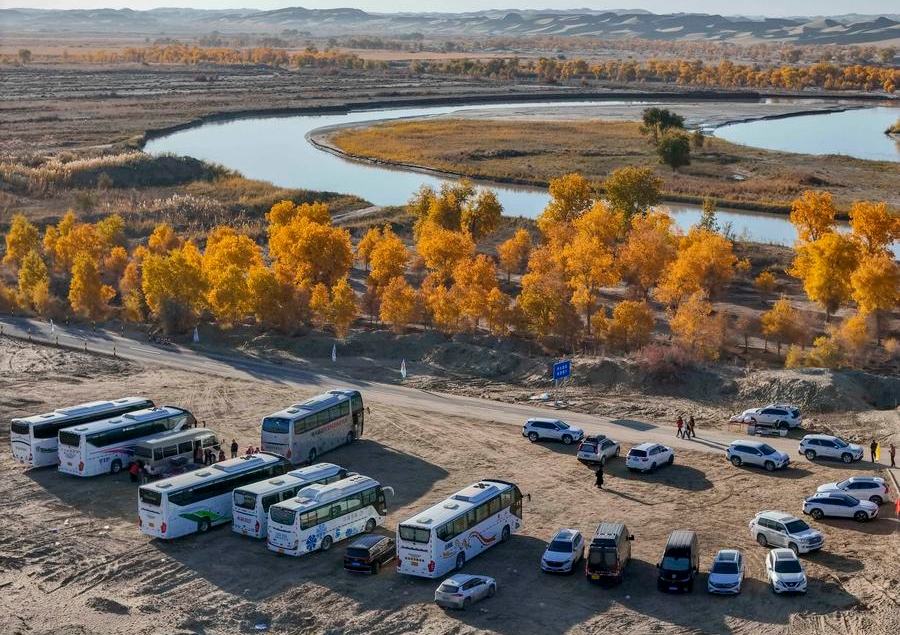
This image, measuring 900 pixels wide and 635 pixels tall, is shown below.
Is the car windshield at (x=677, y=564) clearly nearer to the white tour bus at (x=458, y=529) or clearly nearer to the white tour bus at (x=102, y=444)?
the white tour bus at (x=458, y=529)

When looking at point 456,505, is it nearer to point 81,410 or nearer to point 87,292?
point 81,410

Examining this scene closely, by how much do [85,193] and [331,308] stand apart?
42.8 m

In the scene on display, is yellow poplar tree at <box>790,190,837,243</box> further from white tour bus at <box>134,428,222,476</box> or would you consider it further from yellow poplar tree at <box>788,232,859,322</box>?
white tour bus at <box>134,428,222,476</box>

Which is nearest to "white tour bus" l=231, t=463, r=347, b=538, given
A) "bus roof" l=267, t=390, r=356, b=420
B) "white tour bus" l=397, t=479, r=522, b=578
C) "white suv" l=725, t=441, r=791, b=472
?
"white tour bus" l=397, t=479, r=522, b=578

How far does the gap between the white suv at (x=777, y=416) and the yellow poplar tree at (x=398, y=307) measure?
14679 mm

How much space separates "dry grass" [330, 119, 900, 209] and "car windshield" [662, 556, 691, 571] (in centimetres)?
5715

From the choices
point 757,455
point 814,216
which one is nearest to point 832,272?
point 814,216

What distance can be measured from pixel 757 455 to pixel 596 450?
3.94m

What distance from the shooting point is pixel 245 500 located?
22922mm

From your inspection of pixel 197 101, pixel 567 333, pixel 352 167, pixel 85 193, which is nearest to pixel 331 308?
pixel 567 333

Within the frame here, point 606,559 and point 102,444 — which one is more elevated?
→ point 606,559

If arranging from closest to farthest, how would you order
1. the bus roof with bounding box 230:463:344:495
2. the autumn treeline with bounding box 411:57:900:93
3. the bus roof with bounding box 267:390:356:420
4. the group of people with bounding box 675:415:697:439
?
the bus roof with bounding box 230:463:344:495 < the bus roof with bounding box 267:390:356:420 < the group of people with bounding box 675:415:697:439 < the autumn treeline with bounding box 411:57:900:93

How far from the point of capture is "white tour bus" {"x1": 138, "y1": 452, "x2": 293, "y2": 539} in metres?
22.6

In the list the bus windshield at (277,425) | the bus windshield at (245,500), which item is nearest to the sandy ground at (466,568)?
the bus windshield at (245,500)
